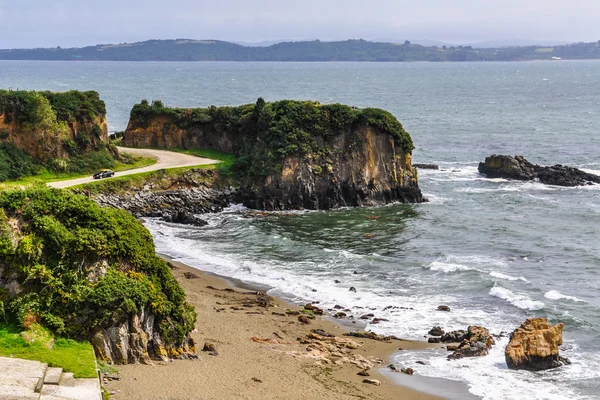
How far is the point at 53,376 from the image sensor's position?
92.7ft

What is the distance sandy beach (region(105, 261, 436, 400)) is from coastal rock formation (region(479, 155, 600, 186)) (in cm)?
4812

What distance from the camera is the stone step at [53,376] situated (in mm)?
27875

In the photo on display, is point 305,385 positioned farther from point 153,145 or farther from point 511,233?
point 153,145

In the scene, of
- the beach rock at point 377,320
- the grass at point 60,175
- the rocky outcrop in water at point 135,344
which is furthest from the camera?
the grass at point 60,175

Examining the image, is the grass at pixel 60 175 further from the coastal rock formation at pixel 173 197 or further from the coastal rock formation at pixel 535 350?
the coastal rock formation at pixel 535 350

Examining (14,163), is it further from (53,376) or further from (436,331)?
(53,376)

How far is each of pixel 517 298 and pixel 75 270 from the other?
1039 inches

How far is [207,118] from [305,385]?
2068 inches

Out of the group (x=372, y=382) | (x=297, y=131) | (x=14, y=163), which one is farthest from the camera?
(x=297, y=131)

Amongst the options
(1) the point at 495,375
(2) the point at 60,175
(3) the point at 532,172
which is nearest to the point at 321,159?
(2) the point at 60,175

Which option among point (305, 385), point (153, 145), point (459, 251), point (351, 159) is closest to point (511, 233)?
point (459, 251)

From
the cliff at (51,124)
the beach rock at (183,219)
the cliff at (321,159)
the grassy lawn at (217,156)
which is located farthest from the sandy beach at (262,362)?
the cliff at (51,124)

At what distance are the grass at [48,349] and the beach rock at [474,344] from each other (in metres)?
17.8

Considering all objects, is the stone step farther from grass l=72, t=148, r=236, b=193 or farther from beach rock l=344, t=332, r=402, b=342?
grass l=72, t=148, r=236, b=193
